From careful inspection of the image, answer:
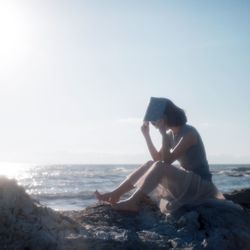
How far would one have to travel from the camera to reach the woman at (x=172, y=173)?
5.79 metres

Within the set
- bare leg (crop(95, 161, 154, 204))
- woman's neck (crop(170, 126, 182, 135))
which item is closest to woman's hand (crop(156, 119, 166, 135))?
woman's neck (crop(170, 126, 182, 135))

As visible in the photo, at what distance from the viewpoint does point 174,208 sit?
5.87m

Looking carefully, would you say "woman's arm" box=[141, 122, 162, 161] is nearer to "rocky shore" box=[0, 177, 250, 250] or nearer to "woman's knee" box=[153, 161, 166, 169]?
"woman's knee" box=[153, 161, 166, 169]

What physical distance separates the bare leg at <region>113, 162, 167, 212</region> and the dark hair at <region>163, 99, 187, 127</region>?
2.17 ft

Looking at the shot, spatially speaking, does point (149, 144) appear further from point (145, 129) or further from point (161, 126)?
point (161, 126)

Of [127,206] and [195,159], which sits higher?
[195,159]

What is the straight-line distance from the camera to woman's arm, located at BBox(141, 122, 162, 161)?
6410mm

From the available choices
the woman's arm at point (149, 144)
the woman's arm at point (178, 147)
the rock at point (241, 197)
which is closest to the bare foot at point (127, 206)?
the woman's arm at point (178, 147)

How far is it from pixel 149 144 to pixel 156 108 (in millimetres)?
643

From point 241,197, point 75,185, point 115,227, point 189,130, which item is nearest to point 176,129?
point 189,130

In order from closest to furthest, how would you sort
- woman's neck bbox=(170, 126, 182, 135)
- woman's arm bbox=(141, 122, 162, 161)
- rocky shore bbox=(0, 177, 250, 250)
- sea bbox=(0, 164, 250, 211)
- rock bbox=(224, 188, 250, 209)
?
1. rocky shore bbox=(0, 177, 250, 250)
2. woman's neck bbox=(170, 126, 182, 135)
3. woman's arm bbox=(141, 122, 162, 161)
4. rock bbox=(224, 188, 250, 209)
5. sea bbox=(0, 164, 250, 211)

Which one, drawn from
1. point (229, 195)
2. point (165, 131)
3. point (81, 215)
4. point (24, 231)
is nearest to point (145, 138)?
point (165, 131)

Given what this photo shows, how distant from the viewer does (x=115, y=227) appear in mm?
5293

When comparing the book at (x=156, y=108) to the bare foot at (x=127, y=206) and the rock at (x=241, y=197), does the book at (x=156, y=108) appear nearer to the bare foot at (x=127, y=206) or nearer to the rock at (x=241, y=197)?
the bare foot at (x=127, y=206)
